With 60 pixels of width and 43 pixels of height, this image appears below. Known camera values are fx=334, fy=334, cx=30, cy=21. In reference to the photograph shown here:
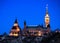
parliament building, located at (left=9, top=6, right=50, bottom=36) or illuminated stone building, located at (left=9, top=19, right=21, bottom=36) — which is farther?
parliament building, located at (left=9, top=6, right=50, bottom=36)

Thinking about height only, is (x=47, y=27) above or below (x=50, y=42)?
above

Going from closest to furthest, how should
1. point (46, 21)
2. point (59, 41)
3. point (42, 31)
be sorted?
point (59, 41)
point (42, 31)
point (46, 21)

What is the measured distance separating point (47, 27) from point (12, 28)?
8842 mm

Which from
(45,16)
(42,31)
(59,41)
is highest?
(45,16)

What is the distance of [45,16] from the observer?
9750 cm

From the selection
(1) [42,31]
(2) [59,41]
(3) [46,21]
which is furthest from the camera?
(3) [46,21]

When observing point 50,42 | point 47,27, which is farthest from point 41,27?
point 50,42

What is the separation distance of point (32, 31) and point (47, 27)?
4.29m

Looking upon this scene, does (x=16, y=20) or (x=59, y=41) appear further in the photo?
(x=16, y=20)

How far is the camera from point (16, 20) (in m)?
87.1

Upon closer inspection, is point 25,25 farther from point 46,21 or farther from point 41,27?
point 46,21

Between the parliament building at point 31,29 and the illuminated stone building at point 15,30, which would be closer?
the illuminated stone building at point 15,30

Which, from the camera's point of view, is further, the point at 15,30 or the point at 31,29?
the point at 31,29

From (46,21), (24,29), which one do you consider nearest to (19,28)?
(24,29)
